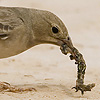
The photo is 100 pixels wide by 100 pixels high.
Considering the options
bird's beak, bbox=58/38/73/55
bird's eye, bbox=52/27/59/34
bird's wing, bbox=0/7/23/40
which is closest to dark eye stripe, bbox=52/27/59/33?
bird's eye, bbox=52/27/59/34

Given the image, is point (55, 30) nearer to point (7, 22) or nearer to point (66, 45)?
point (66, 45)

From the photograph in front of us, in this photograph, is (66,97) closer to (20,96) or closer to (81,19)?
(20,96)

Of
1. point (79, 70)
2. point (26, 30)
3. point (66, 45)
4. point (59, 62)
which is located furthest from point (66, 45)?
point (59, 62)

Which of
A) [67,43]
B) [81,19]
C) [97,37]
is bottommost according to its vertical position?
[67,43]

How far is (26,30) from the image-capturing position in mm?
4379

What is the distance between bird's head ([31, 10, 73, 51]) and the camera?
14.6 ft

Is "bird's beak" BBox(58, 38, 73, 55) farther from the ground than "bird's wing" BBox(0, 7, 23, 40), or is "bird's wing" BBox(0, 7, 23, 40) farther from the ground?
"bird's wing" BBox(0, 7, 23, 40)

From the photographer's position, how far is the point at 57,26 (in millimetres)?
4438

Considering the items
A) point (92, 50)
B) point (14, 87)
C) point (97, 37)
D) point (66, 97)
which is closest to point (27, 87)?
point (14, 87)

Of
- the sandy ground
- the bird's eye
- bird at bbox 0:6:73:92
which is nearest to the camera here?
bird at bbox 0:6:73:92

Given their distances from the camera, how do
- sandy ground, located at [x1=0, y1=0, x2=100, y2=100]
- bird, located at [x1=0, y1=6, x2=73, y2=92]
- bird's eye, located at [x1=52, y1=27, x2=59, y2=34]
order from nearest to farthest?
bird, located at [x1=0, y1=6, x2=73, y2=92] → bird's eye, located at [x1=52, y1=27, x2=59, y2=34] → sandy ground, located at [x1=0, y1=0, x2=100, y2=100]

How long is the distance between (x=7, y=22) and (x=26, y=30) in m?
0.27

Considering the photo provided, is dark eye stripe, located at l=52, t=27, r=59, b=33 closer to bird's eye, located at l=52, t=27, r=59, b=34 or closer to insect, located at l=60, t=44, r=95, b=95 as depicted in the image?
bird's eye, located at l=52, t=27, r=59, b=34

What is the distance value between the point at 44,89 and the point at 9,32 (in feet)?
3.24
